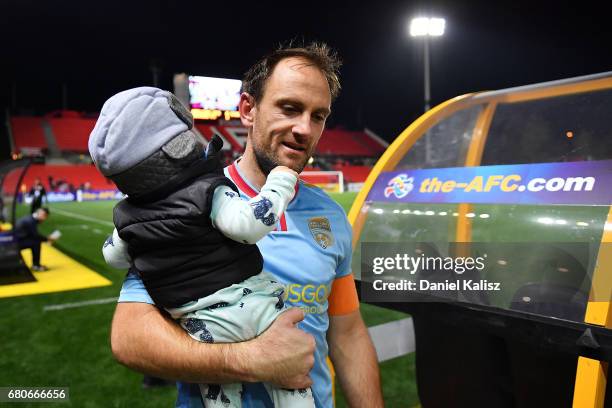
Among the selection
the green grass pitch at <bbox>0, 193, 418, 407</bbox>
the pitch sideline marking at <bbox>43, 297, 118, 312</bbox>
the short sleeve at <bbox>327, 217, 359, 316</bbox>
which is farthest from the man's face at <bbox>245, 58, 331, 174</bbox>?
the pitch sideline marking at <bbox>43, 297, 118, 312</bbox>

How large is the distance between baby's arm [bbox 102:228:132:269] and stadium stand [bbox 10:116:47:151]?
40.4m

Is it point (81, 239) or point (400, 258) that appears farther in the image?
point (81, 239)

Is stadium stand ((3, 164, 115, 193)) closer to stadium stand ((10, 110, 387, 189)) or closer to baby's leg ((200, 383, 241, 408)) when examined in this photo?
stadium stand ((10, 110, 387, 189))

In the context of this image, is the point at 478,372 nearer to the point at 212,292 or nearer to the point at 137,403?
the point at 212,292

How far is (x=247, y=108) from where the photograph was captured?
1.57 meters

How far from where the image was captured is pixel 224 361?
1.17 m

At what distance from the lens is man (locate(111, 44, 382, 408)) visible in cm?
118

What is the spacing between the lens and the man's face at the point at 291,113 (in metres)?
1.42

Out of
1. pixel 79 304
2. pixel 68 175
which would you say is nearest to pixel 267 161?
pixel 79 304

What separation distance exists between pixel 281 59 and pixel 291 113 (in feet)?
0.65

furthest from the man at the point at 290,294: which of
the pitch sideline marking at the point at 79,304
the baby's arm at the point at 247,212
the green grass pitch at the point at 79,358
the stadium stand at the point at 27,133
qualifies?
the stadium stand at the point at 27,133

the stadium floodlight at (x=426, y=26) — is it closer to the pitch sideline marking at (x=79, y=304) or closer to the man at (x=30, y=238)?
the man at (x=30, y=238)

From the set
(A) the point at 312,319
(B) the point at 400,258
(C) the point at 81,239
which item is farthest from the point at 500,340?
(C) the point at 81,239

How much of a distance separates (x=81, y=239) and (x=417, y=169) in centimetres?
1144
